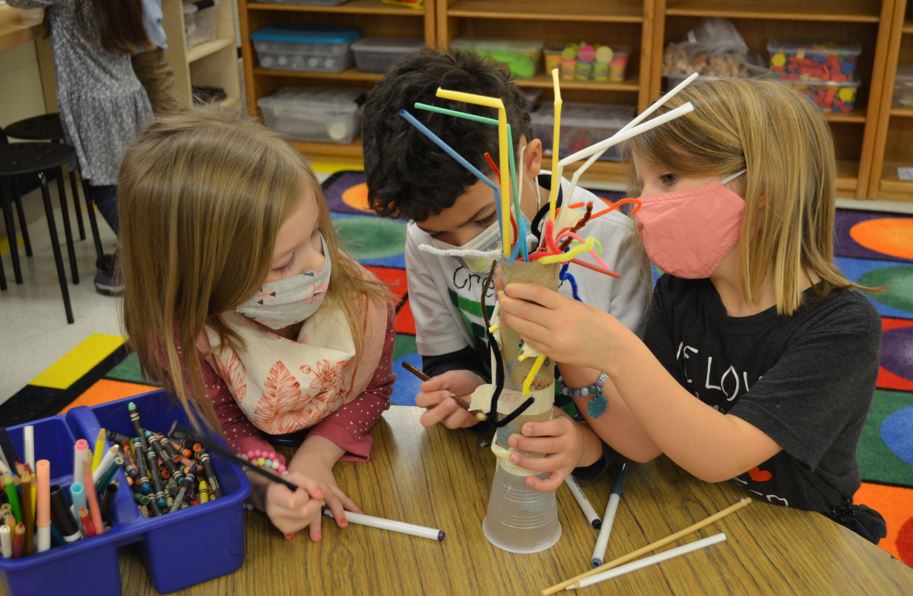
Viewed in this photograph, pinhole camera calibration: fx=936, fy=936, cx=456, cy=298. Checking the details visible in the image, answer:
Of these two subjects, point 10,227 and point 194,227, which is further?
point 10,227

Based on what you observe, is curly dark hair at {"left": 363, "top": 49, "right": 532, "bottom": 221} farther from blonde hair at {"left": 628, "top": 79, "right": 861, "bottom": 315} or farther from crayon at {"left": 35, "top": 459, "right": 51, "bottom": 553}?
crayon at {"left": 35, "top": 459, "right": 51, "bottom": 553}

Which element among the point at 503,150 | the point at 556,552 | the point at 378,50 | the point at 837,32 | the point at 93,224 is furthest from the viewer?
the point at 378,50

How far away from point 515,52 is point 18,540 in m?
3.26

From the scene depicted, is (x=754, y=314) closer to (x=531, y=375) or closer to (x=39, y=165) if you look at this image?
(x=531, y=375)

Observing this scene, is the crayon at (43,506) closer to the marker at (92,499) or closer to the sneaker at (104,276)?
the marker at (92,499)

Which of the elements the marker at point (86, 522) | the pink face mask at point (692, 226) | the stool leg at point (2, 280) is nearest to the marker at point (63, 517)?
the marker at point (86, 522)

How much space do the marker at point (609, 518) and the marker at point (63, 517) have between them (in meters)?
0.49

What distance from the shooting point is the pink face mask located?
1.04 meters

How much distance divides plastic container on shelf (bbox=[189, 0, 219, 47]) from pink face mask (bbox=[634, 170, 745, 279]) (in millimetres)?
3008

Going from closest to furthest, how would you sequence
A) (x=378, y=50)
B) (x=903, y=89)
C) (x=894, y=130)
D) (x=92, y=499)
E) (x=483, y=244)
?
(x=92, y=499) → (x=483, y=244) → (x=903, y=89) → (x=894, y=130) → (x=378, y=50)

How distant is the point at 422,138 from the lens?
1149 millimetres

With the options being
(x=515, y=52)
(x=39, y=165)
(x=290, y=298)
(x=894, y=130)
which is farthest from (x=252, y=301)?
(x=894, y=130)

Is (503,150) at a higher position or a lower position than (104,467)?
higher

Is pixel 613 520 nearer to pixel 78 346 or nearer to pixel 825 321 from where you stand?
pixel 825 321
